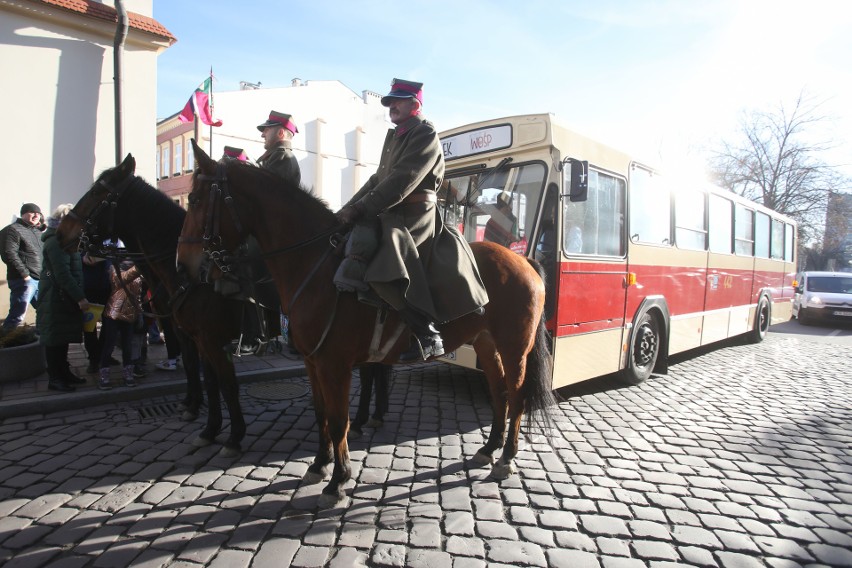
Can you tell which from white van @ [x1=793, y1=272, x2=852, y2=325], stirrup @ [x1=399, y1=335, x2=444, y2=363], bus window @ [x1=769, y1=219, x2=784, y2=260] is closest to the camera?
stirrup @ [x1=399, y1=335, x2=444, y2=363]

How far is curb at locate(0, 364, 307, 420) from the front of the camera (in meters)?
4.69

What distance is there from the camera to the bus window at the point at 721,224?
27.0ft

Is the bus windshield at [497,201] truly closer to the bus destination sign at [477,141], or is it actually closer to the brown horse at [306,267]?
the bus destination sign at [477,141]

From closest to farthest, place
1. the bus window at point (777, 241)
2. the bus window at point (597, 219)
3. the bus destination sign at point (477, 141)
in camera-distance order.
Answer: the bus window at point (597, 219) → the bus destination sign at point (477, 141) → the bus window at point (777, 241)

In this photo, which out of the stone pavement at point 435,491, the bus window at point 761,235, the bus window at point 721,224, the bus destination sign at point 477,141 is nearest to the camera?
the stone pavement at point 435,491

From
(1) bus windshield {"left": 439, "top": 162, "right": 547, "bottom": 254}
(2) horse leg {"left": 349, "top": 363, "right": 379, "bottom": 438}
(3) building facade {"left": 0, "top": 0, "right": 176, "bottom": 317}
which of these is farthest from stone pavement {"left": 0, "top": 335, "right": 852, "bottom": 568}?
(3) building facade {"left": 0, "top": 0, "right": 176, "bottom": 317}

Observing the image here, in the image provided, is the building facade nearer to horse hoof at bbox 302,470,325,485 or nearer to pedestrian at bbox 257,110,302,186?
pedestrian at bbox 257,110,302,186

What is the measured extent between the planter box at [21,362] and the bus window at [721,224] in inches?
399

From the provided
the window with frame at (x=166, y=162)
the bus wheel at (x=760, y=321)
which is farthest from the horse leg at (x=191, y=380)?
the window with frame at (x=166, y=162)

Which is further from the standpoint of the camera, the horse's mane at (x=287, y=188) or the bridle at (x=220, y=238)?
the horse's mane at (x=287, y=188)

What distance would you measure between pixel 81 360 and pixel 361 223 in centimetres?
590

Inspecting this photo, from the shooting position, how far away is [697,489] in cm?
351

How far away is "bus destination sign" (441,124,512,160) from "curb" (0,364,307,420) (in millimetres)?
3908

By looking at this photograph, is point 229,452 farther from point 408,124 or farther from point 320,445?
point 408,124
